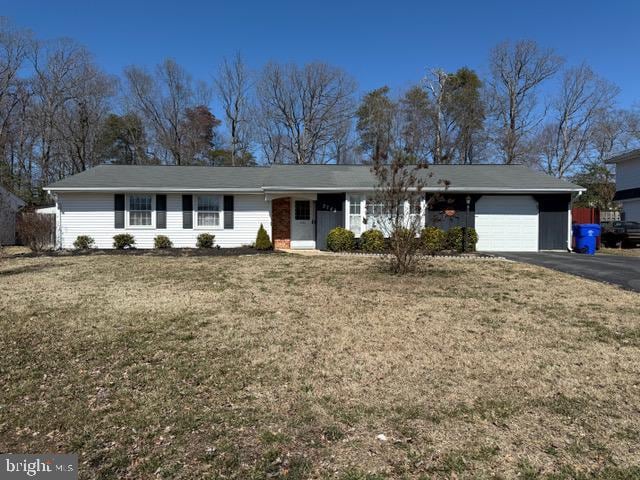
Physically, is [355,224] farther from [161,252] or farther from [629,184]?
[629,184]

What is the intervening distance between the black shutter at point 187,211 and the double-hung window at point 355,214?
616cm

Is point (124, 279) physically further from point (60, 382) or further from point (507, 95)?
point (507, 95)

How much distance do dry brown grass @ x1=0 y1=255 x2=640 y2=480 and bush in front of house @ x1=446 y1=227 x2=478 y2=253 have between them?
7640mm

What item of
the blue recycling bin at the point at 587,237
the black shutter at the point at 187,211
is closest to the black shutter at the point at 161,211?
the black shutter at the point at 187,211

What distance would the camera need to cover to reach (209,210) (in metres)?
→ 15.3

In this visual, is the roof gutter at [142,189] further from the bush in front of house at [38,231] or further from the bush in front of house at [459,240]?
the bush in front of house at [459,240]

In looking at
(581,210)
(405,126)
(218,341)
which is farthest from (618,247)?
(218,341)

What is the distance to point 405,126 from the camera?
3083cm

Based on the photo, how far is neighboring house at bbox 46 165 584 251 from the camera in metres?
14.7

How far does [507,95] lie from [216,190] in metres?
27.1

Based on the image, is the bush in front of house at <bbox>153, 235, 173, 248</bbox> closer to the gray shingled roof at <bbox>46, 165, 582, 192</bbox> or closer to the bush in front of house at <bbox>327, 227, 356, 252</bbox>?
the gray shingled roof at <bbox>46, 165, 582, 192</bbox>

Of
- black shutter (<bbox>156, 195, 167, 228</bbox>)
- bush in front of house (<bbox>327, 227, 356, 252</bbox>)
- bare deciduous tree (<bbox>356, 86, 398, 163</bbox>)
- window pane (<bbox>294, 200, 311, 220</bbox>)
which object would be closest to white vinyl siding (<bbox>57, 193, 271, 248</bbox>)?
black shutter (<bbox>156, 195, 167, 228</bbox>)

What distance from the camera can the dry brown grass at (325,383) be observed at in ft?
7.85

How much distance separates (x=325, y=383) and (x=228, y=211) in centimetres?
1261
